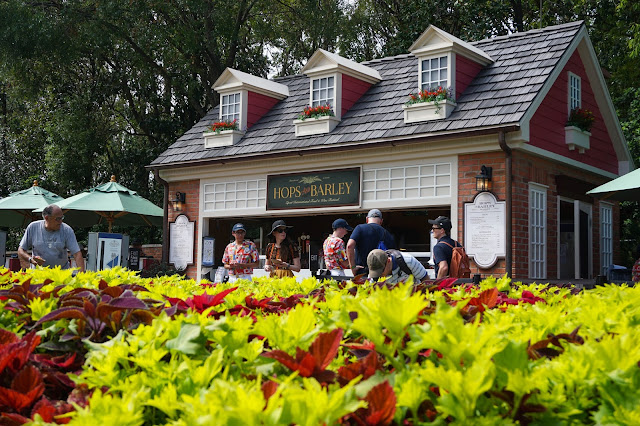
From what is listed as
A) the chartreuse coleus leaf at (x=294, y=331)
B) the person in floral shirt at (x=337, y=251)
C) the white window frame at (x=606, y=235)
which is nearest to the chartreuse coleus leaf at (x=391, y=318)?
the chartreuse coleus leaf at (x=294, y=331)

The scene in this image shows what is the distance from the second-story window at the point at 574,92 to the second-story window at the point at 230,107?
7494mm

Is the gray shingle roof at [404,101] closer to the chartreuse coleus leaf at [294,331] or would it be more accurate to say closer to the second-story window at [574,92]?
the second-story window at [574,92]

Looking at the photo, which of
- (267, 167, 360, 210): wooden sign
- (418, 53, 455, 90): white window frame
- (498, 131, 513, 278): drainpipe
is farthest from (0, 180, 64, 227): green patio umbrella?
(498, 131, 513, 278): drainpipe

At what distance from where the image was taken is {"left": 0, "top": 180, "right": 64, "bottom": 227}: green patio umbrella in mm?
17406

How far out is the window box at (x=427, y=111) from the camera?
46.8 ft

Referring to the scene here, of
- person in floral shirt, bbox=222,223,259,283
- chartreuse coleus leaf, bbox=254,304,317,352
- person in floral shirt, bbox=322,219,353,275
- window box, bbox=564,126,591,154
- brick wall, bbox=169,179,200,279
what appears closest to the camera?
chartreuse coleus leaf, bbox=254,304,317,352

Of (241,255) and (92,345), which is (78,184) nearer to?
(241,255)

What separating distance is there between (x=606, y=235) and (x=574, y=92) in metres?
3.42

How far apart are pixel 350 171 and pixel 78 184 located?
15.2m

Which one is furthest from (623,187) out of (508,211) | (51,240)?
(51,240)

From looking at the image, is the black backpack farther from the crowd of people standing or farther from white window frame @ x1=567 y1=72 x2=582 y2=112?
white window frame @ x1=567 y1=72 x2=582 y2=112

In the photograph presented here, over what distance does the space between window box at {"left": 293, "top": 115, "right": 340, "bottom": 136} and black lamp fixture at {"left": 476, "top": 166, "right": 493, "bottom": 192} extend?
378 cm

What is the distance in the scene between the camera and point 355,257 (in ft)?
31.2

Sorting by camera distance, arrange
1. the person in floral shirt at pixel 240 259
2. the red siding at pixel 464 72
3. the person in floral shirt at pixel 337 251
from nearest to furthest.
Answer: the person in floral shirt at pixel 337 251 < the person in floral shirt at pixel 240 259 < the red siding at pixel 464 72
